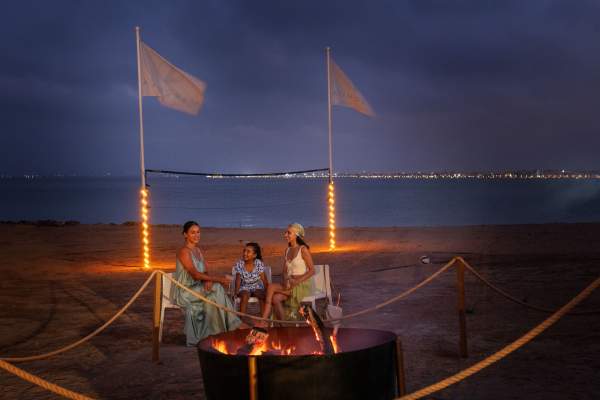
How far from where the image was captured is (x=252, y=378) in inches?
156

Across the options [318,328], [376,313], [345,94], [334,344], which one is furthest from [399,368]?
[345,94]

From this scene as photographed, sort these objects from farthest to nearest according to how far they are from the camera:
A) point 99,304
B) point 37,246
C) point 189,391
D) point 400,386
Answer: point 37,246 < point 99,304 < point 189,391 < point 400,386

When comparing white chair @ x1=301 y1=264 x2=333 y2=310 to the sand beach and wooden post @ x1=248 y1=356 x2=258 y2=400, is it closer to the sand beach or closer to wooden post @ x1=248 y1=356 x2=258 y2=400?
the sand beach

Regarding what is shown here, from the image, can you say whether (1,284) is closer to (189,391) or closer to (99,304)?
(99,304)

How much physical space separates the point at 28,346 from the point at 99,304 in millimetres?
2415

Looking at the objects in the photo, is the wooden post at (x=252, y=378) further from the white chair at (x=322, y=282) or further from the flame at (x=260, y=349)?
the white chair at (x=322, y=282)

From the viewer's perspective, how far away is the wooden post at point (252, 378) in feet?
13.0

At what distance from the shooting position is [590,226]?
20.3 metres

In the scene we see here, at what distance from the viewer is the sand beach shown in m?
5.48

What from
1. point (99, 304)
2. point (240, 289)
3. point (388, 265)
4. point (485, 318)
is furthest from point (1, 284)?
point (485, 318)

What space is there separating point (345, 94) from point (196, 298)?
29.1ft

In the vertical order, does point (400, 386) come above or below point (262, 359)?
below

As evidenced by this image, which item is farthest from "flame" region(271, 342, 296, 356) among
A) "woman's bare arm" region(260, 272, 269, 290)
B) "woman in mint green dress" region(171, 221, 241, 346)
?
"woman's bare arm" region(260, 272, 269, 290)

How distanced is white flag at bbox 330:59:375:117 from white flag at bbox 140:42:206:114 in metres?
3.73
